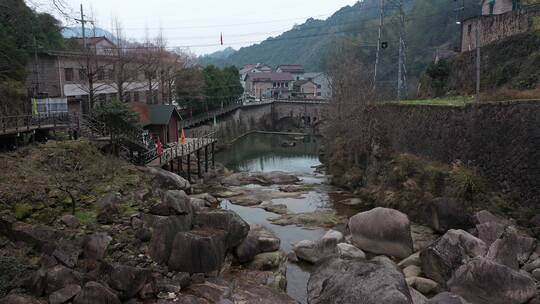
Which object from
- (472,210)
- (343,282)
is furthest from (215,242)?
(472,210)

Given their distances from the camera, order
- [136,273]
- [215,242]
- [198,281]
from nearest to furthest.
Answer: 1. [136,273]
2. [198,281]
3. [215,242]

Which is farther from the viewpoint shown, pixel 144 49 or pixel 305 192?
pixel 144 49

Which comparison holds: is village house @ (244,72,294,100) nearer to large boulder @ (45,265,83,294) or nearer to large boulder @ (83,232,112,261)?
large boulder @ (83,232,112,261)

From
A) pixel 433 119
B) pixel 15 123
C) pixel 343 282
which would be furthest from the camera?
pixel 433 119

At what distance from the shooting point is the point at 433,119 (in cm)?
2723

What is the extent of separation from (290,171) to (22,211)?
93.8 feet


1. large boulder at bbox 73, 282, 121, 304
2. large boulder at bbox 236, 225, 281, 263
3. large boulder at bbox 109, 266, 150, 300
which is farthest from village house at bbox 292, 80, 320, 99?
large boulder at bbox 73, 282, 121, 304

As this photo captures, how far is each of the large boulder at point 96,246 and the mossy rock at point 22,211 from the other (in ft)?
8.38

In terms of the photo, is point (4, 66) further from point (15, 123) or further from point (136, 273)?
point (136, 273)

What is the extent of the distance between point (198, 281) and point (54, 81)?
2835cm

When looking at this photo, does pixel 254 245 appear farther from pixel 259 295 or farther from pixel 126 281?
pixel 126 281

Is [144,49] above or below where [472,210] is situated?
above

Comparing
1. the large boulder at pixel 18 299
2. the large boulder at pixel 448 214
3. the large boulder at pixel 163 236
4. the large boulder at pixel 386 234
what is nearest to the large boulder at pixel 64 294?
→ the large boulder at pixel 18 299

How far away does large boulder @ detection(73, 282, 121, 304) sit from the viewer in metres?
12.4
